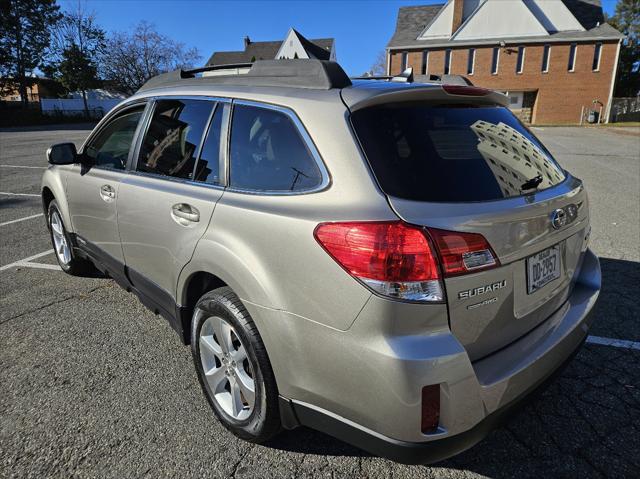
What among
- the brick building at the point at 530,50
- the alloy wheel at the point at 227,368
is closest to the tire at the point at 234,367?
the alloy wheel at the point at 227,368

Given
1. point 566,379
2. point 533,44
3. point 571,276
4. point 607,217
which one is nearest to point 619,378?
point 566,379

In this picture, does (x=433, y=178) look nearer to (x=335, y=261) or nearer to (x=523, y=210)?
(x=523, y=210)

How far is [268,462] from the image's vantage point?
7.30 feet

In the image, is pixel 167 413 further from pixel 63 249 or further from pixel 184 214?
pixel 63 249

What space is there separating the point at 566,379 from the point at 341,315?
1909mm

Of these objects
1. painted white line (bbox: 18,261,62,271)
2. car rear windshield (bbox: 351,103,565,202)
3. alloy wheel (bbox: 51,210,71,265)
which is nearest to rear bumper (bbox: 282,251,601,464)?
car rear windshield (bbox: 351,103,565,202)

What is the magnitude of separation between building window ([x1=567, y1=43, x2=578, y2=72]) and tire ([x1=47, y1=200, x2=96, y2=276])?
43294 mm

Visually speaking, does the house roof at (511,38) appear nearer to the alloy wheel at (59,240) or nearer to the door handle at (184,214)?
the alloy wheel at (59,240)

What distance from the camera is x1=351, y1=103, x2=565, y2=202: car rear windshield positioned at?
→ 5.98ft

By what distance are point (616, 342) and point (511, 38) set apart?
41639 mm

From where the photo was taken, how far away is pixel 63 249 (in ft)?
15.4

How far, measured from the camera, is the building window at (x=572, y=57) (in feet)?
124

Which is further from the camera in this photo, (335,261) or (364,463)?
(364,463)

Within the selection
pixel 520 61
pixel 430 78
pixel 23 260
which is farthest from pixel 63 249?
pixel 520 61
